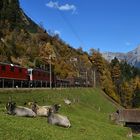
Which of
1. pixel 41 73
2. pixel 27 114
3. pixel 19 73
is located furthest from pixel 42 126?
pixel 41 73

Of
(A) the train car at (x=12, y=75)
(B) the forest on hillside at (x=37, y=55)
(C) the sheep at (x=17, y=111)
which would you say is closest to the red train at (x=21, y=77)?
(A) the train car at (x=12, y=75)

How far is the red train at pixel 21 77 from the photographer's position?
212 ft

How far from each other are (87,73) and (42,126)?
159846 mm

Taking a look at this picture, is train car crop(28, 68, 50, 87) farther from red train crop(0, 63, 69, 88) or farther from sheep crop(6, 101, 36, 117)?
sheep crop(6, 101, 36, 117)

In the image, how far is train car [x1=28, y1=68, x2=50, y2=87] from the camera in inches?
3145

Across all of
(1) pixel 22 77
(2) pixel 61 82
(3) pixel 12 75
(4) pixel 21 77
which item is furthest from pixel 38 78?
(2) pixel 61 82

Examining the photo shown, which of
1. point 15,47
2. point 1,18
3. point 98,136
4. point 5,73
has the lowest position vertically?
point 98,136

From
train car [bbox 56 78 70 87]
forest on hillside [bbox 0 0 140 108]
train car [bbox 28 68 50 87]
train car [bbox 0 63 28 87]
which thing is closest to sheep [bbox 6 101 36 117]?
train car [bbox 0 63 28 87]

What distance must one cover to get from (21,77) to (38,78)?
1220 centimetres

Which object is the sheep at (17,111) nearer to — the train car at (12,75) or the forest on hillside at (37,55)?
the train car at (12,75)

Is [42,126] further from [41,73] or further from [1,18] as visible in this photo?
[1,18]

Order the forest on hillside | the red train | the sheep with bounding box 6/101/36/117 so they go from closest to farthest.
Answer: the sheep with bounding box 6/101/36/117 < the red train < the forest on hillside

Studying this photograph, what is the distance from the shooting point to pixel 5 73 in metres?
64.7

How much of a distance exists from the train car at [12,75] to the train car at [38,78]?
9.34 ft
